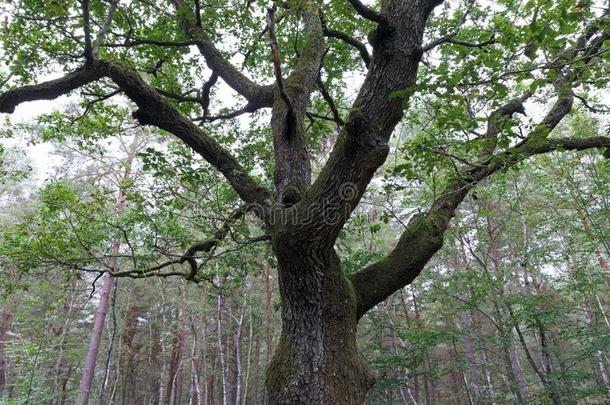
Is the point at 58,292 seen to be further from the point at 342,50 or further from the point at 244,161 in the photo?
the point at 342,50

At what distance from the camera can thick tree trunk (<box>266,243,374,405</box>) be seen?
7.45ft

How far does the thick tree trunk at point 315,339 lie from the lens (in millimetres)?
2270

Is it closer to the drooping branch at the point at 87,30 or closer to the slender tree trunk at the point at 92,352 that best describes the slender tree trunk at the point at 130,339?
the slender tree trunk at the point at 92,352

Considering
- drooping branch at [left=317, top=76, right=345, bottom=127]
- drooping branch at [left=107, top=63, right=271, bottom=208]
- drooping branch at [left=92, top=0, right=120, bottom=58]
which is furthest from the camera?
drooping branch at [left=317, top=76, right=345, bottom=127]

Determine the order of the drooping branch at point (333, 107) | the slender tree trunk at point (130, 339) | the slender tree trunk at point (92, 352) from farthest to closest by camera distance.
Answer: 1. the slender tree trunk at point (130, 339)
2. the slender tree trunk at point (92, 352)
3. the drooping branch at point (333, 107)

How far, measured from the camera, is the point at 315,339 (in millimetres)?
2381

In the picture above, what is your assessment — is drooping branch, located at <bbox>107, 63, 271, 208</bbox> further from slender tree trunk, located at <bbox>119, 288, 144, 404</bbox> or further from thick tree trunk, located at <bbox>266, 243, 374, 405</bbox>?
slender tree trunk, located at <bbox>119, 288, 144, 404</bbox>

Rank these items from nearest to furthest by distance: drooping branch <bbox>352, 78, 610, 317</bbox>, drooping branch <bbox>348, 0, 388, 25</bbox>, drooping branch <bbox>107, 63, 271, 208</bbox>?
drooping branch <bbox>348, 0, 388, 25</bbox> → drooping branch <bbox>107, 63, 271, 208</bbox> → drooping branch <bbox>352, 78, 610, 317</bbox>

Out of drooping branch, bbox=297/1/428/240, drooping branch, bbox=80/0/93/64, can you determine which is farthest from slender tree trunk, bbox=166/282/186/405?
drooping branch, bbox=297/1/428/240

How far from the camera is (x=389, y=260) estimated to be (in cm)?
302

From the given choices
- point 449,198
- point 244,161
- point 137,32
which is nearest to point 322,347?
point 449,198

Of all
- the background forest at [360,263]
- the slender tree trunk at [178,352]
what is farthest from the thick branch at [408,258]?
the slender tree trunk at [178,352]

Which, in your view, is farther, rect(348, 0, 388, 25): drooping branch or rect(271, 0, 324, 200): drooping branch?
rect(271, 0, 324, 200): drooping branch

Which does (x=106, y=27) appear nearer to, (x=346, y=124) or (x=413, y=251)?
(x=346, y=124)
